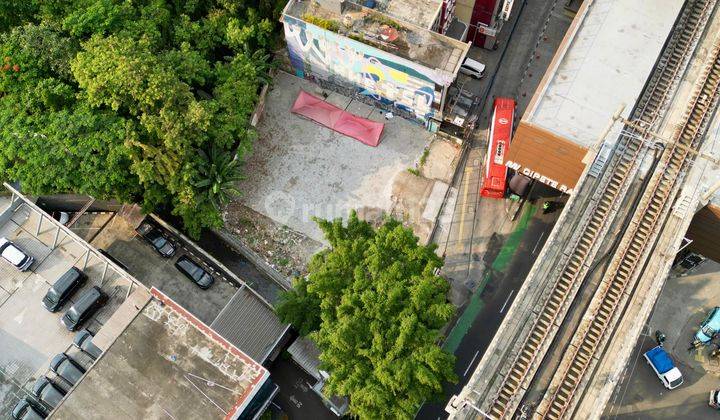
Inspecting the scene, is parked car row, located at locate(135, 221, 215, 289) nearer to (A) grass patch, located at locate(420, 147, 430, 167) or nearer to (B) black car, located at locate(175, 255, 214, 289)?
(B) black car, located at locate(175, 255, 214, 289)

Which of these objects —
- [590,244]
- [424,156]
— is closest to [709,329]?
[590,244]

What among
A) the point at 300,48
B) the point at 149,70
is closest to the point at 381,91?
the point at 300,48

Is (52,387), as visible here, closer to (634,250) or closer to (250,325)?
(250,325)

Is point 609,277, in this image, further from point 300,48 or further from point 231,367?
point 300,48

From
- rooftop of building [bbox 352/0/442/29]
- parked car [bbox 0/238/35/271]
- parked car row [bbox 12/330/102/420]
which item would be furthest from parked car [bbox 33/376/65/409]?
rooftop of building [bbox 352/0/442/29]

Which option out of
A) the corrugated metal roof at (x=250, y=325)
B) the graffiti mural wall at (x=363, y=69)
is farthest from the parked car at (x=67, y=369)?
the graffiti mural wall at (x=363, y=69)
